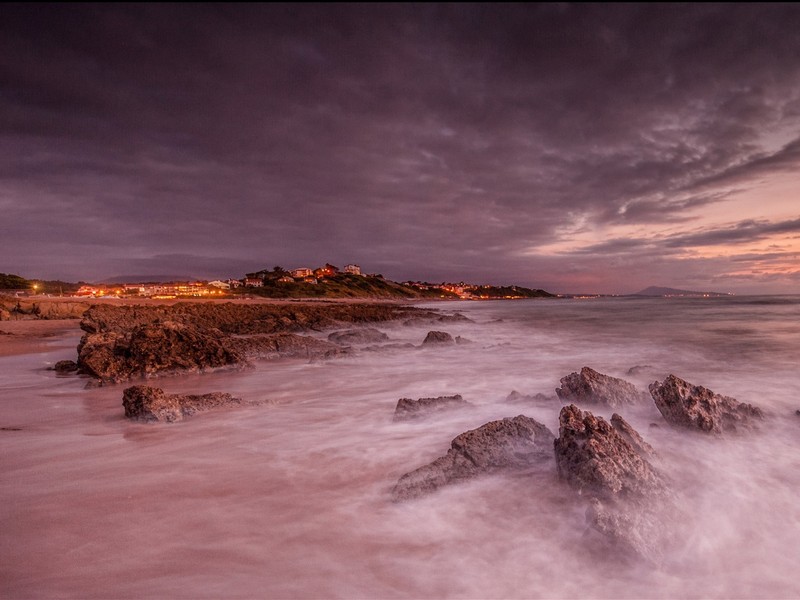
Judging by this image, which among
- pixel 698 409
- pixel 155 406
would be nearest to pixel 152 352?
pixel 155 406

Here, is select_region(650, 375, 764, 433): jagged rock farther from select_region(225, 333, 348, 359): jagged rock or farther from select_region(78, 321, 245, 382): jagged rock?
select_region(78, 321, 245, 382): jagged rock

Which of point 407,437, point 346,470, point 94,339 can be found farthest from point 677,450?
point 94,339

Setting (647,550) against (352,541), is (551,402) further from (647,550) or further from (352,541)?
(352,541)

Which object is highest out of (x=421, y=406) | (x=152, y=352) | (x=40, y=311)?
(x=40, y=311)

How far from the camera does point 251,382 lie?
920 cm

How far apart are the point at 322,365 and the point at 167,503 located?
7.83 m

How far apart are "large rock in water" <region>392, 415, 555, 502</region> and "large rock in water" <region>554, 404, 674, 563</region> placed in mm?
384

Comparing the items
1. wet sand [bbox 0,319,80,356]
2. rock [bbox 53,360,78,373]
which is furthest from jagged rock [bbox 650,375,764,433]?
wet sand [bbox 0,319,80,356]

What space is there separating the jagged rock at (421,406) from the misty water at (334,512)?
24 cm

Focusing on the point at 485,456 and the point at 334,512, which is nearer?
the point at 334,512

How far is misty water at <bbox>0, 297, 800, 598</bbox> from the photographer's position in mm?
2889

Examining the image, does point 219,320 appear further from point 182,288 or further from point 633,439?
point 182,288

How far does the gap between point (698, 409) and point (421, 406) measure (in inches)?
155

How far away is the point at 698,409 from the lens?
18.4ft
